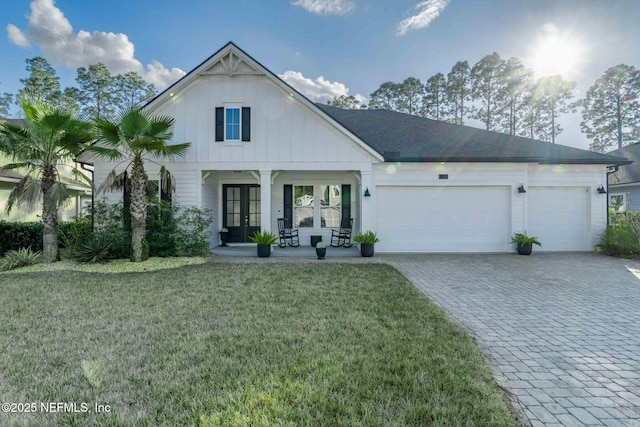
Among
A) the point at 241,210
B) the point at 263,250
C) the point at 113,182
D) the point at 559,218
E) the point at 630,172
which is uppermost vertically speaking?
the point at 630,172

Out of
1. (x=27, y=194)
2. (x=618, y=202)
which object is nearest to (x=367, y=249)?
(x=27, y=194)

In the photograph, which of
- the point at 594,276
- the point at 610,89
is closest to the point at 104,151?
the point at 594,276

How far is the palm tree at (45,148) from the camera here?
716 cm

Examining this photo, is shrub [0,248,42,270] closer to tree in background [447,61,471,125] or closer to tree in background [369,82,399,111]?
tree in background [369,82,399,111]

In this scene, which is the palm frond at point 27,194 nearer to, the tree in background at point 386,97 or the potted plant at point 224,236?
the potted plant at point 224,236

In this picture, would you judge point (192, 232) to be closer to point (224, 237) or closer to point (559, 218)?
point (224, 237)

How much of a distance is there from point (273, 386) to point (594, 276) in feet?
26.1

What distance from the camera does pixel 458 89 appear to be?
80.2ft

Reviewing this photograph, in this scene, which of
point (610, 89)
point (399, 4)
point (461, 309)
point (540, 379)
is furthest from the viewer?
point (610, 89)

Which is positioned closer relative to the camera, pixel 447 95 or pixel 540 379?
pixel 540 379

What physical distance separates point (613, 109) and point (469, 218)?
964 inches

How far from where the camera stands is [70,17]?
1263cm

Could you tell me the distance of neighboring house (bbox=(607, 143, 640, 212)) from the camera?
47.5 feet

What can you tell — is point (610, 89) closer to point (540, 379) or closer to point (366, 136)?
point (366, 136)
